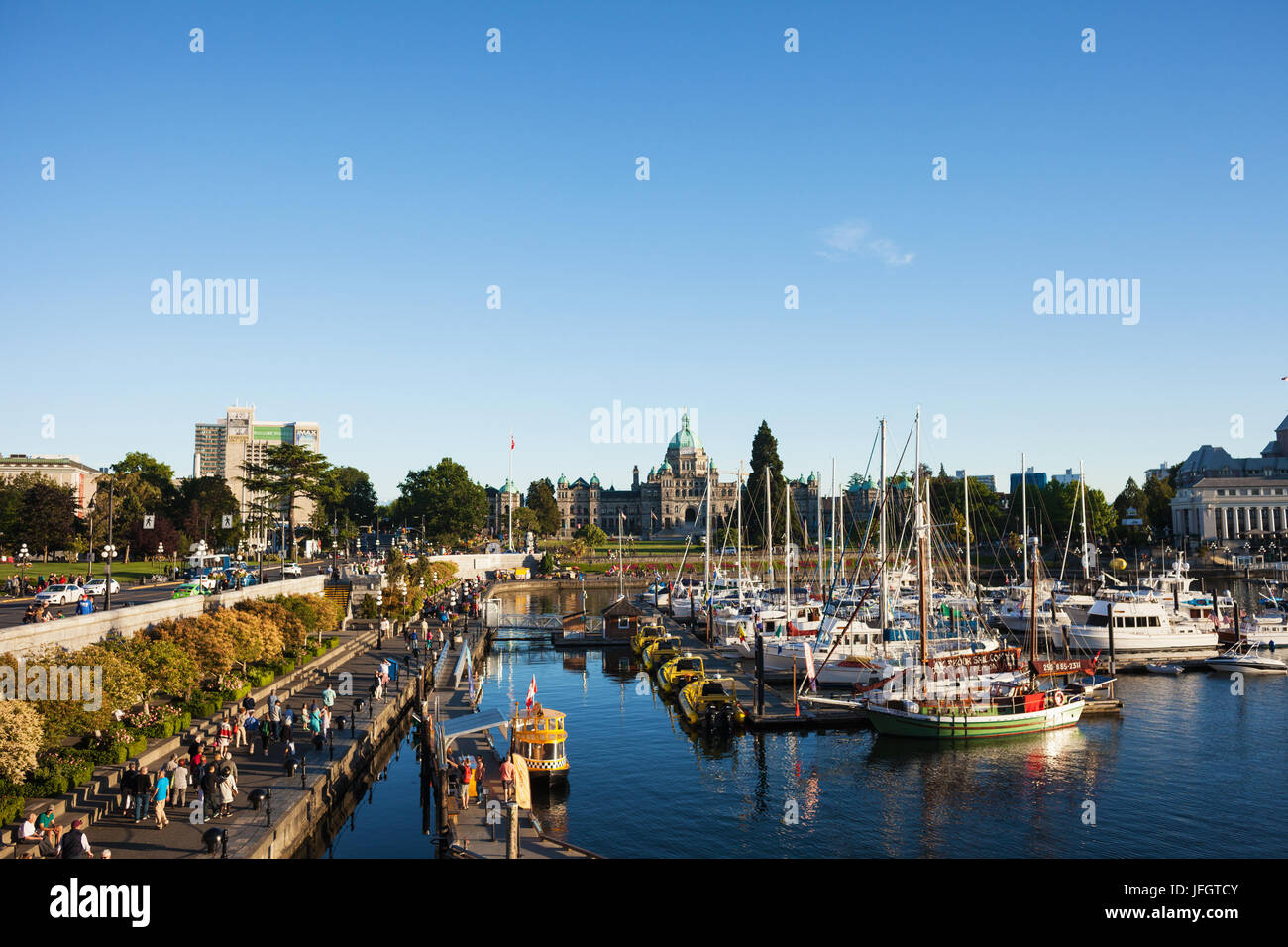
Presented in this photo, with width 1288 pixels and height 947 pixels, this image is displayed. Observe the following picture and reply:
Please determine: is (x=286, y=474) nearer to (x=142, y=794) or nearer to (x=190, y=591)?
(x=190, y=591)

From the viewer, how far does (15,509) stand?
91.9m

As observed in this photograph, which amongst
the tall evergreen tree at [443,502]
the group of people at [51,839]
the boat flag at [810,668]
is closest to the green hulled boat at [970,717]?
the boat flag at [810,668]

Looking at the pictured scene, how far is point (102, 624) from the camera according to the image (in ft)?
109

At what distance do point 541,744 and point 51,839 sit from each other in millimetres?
15866

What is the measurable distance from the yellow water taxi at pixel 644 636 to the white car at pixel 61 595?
1345 inches

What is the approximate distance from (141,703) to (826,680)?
34696mm

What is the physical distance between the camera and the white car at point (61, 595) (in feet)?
157

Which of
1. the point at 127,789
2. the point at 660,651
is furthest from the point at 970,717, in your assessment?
the point at 127,789

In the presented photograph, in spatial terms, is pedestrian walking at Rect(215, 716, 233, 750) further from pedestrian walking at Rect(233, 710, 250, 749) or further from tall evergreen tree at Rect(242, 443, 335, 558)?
tall evergreen tree at Rect(242, 443, 335, 558)

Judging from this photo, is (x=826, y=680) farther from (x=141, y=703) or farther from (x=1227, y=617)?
(x=1227, y=617)

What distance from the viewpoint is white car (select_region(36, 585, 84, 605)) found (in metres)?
47.9
